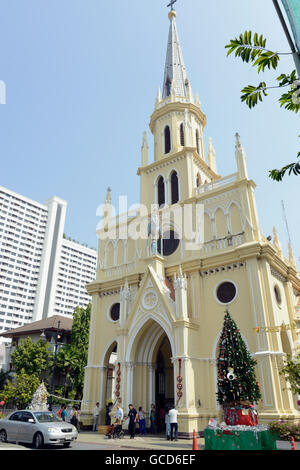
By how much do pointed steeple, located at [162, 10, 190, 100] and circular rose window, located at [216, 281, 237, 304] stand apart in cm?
2050

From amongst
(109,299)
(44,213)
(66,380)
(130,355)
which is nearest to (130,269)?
(109,299)

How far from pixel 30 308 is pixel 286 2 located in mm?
95258

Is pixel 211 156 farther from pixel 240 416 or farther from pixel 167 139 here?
pixel 240 416

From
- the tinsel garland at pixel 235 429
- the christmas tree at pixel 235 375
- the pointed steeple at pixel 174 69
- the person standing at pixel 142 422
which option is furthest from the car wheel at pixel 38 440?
the pointed steeple at pixel 174 69

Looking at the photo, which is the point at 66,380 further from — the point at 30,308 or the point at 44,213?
the point at 44,213

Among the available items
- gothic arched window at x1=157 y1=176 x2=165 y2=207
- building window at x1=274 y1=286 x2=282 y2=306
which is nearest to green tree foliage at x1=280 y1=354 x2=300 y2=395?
building window at x1=274 y1=286 x2=282 y2=306

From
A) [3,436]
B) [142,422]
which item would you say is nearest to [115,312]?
[142,422]

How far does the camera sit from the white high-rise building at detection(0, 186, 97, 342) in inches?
3516

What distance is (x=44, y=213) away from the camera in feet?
338

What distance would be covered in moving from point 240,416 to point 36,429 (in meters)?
7.48

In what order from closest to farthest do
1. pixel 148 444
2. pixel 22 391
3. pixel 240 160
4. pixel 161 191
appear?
pixel 148 444
pixel 240 160
pixel 161 191
pixel 22 391

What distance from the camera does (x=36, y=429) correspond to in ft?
42.2

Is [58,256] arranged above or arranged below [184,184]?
above

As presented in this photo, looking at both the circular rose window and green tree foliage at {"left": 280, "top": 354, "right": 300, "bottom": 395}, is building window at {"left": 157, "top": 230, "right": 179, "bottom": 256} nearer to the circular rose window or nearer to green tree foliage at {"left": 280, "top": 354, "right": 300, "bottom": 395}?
the circular rose window
